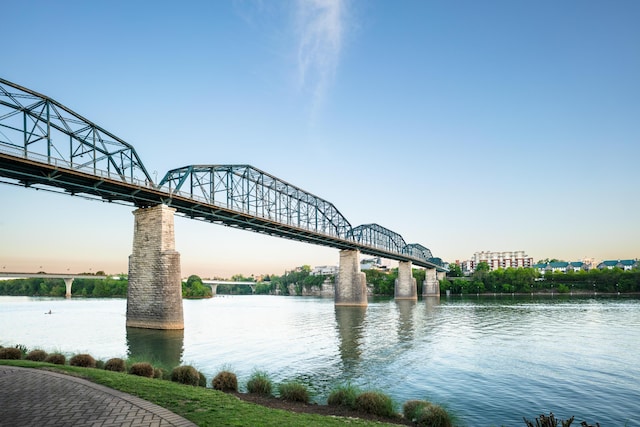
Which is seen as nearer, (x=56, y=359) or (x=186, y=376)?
(x=186, y=376)

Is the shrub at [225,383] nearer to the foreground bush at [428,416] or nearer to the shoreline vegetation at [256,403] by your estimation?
the shoreline vegetation at [256,403]

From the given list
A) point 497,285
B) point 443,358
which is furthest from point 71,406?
point 497,285

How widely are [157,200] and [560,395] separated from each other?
41262mm

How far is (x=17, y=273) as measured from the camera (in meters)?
108

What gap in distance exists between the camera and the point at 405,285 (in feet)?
447

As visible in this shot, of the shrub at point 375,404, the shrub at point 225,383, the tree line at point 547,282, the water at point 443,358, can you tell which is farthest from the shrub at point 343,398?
the tree line at point 547,282

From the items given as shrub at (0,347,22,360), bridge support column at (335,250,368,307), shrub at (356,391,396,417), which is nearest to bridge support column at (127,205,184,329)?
shrub at (0,347,22,360)

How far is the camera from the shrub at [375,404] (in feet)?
44.3

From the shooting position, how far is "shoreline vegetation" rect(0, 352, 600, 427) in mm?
10867

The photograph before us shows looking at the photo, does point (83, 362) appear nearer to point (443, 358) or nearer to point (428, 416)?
point (428, 416)

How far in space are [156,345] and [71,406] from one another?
24408 millimetres

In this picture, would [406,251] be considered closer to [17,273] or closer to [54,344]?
[17,273]

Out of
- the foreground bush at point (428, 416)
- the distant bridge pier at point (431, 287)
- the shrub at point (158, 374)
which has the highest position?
the shrub at point (158, 374)

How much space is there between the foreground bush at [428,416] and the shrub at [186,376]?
27.7ft
